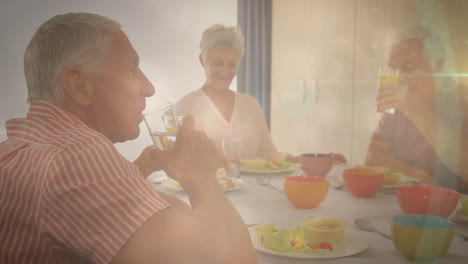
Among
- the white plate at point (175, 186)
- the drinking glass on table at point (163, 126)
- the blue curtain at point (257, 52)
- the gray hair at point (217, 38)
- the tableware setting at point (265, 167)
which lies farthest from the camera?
the blue curtain at point (257, 52)

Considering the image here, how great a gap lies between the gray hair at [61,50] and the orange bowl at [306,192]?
1.42ft

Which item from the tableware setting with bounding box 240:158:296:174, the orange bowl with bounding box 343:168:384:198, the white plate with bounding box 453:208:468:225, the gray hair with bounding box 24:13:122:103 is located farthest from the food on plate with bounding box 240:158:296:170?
the gray hair with bounding box 24:13:122:103

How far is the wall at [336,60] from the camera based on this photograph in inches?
66.5

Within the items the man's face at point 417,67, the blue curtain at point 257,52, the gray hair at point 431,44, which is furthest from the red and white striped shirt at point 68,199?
the blue curtain at point 257,52

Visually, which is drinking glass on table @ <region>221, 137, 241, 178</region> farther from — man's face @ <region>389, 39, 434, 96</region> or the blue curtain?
the blue curtain

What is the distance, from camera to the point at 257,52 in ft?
8.26

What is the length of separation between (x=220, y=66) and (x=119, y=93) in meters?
1.22

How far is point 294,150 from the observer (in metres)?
2.70

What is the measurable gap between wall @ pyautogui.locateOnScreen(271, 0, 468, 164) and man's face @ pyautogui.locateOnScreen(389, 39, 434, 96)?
10 cm

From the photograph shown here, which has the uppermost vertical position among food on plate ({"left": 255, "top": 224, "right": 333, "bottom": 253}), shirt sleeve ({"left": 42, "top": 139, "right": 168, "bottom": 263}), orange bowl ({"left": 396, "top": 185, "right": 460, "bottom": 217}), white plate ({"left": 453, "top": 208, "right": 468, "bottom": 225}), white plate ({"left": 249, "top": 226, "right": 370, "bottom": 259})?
shirt sleeve ({"left": 42, "top": 139, "right": 168, "bottom": 263})

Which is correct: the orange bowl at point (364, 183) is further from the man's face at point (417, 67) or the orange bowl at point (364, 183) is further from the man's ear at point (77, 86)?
the man's face at point (417, 67)

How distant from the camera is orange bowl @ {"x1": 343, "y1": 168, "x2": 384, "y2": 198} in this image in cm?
82

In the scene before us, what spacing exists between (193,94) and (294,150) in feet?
3.98

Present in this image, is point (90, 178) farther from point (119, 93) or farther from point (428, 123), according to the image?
point (428, 123)
